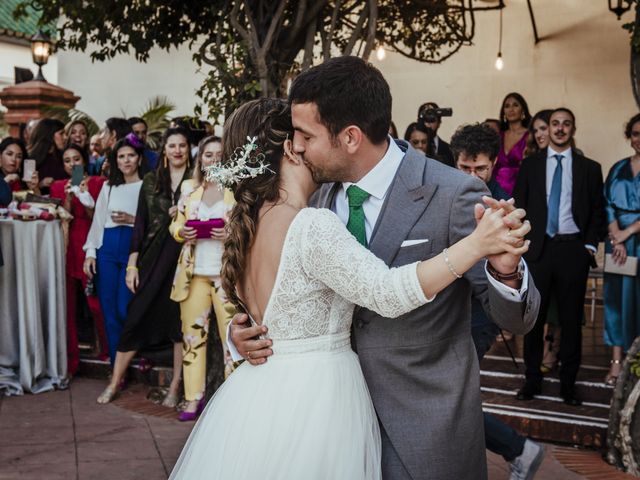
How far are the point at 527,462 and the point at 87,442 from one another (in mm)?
3060

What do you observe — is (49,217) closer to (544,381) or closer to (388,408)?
(544,381)

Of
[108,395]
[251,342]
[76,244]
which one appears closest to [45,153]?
[76,244]

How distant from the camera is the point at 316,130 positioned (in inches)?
106

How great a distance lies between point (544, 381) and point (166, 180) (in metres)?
3.38

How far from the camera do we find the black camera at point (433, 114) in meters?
7.73

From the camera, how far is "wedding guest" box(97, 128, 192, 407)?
7.26 meters

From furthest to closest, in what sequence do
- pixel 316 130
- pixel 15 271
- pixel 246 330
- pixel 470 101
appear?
pixel 470 101 < pixel 15 271 < pixel 246 330 < pixel 316 130

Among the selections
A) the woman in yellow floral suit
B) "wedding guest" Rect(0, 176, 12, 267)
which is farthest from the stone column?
the woman in yellow floral suit

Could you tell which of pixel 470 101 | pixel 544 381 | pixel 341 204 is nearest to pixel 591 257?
pixel 544 381

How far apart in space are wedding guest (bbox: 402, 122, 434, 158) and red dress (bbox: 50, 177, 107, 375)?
278 cm

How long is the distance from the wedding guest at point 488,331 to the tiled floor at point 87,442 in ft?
2.94

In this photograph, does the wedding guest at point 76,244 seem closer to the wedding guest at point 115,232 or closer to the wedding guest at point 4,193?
the wedding guest at point 115,232

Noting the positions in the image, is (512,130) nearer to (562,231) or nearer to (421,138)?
(421,138)

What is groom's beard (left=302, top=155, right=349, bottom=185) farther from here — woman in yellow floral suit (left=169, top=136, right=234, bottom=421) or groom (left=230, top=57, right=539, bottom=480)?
woman in yellow floral suit (left=169, top=136, right=234, bottom=421)
